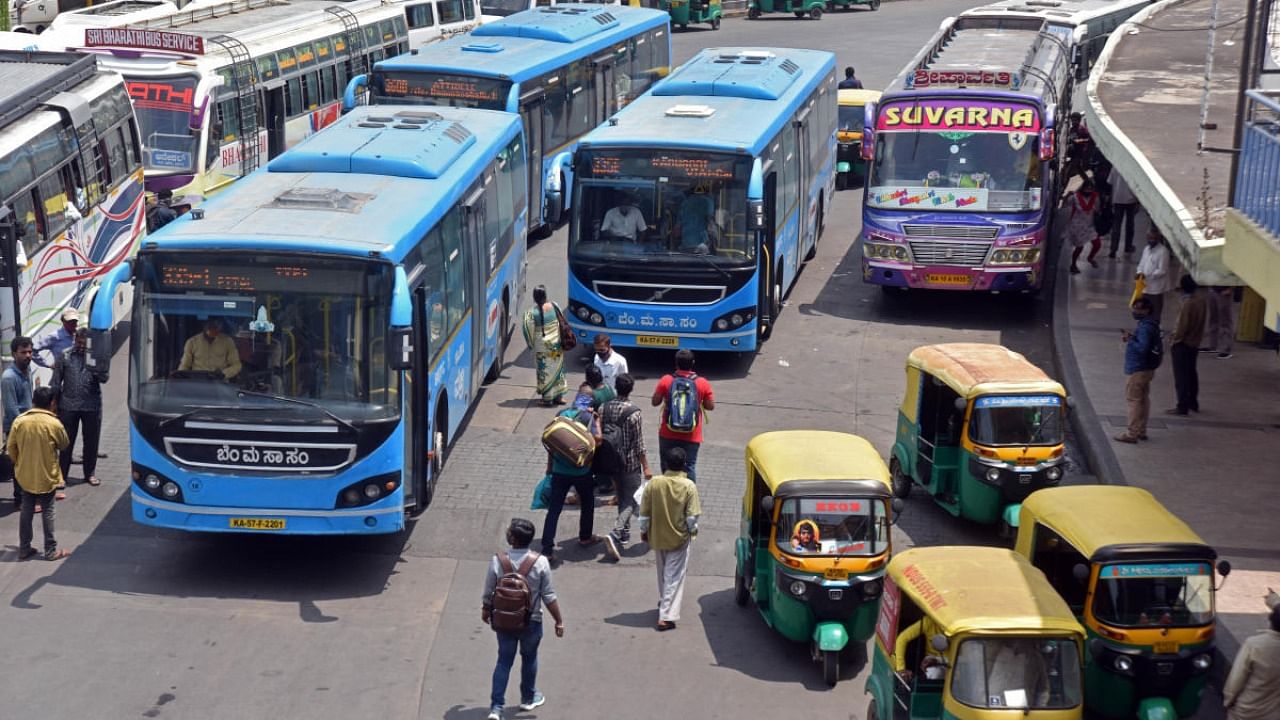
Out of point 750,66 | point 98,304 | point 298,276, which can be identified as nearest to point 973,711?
point 298,276

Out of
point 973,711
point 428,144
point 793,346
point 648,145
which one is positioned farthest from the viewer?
point 793,346

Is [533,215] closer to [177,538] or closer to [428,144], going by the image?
[428,144]

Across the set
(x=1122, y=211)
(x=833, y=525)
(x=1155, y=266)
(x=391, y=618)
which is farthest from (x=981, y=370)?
(x=1122, y=211)

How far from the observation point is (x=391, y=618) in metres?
12.4

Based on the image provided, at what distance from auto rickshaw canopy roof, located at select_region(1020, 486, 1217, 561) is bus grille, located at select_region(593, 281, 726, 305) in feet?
24.0

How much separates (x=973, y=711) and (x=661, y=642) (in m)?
3.24

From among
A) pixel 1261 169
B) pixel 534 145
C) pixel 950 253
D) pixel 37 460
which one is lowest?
pixel 950 253

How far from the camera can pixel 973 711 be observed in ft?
30.8

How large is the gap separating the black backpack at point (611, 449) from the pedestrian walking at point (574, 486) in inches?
2.9

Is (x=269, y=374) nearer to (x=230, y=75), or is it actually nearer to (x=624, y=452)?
(x=624, y=452)

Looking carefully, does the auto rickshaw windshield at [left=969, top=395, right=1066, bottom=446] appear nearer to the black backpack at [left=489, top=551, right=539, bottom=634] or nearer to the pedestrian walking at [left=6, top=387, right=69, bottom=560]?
the black backpack at [left=489, top=551, right=539, bottom=634]

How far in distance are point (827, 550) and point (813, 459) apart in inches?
31.0

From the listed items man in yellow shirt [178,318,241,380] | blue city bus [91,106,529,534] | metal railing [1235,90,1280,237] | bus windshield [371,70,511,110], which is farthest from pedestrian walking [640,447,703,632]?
bus windshield [371,70,511,110]

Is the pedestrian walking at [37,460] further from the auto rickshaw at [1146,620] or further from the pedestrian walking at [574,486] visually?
the auto rickshaw at [1146,620]
